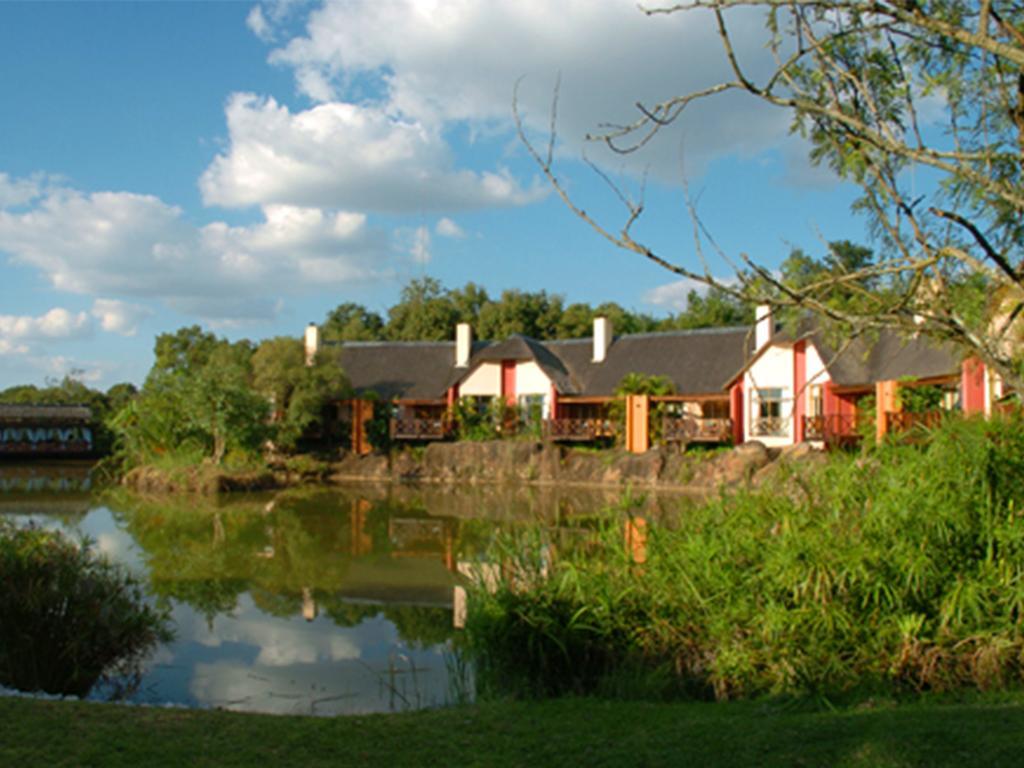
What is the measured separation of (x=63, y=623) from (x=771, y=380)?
26.0 meters

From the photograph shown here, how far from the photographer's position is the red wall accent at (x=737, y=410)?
30625mm

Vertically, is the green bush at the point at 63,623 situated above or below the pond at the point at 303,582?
above

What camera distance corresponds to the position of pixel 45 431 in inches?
1599

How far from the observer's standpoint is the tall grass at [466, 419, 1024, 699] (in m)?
6.10

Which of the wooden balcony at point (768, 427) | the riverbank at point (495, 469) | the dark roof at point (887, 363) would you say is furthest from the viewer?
the wooden balcony at point (768, 427)

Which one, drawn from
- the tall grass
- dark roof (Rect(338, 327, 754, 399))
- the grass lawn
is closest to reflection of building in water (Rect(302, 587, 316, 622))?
the tall grass

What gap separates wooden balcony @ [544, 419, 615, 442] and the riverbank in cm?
119

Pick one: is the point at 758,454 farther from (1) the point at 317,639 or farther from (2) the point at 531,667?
(2) the point at 531,667

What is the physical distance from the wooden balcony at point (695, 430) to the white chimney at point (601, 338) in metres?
5.65

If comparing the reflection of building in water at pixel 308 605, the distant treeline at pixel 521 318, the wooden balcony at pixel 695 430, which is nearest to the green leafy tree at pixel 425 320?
the distant treeline at pixel 521 318

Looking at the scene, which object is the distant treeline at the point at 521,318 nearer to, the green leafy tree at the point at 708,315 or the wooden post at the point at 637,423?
the green leafy tree at the point at 708,315

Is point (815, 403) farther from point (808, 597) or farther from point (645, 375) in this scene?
point (808, 597)

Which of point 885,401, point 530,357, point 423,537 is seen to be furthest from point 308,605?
point 530,357

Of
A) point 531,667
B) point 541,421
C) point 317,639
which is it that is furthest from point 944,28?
point 541,421
